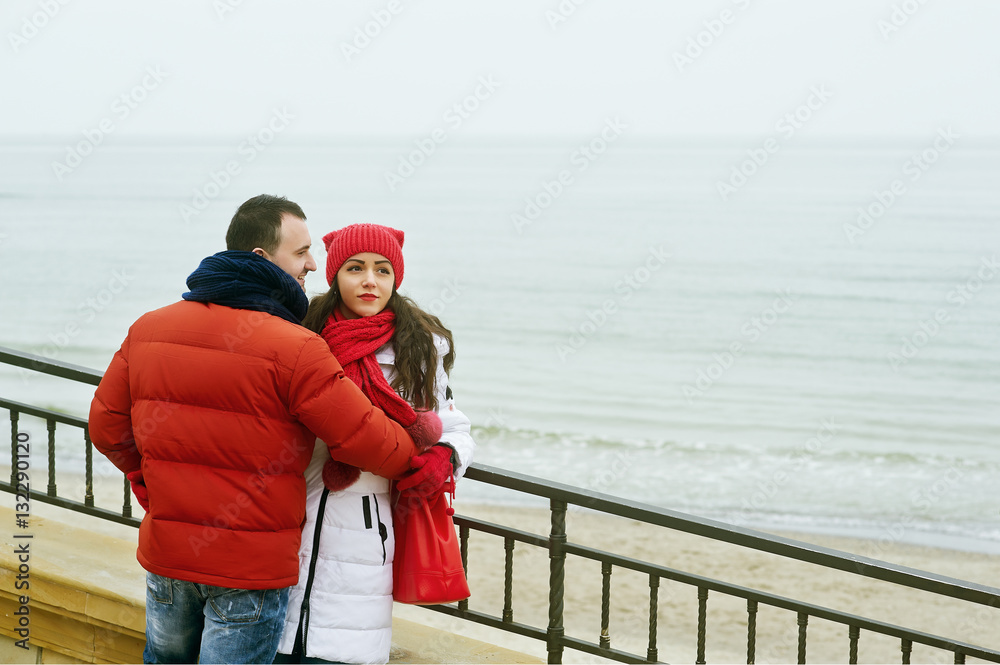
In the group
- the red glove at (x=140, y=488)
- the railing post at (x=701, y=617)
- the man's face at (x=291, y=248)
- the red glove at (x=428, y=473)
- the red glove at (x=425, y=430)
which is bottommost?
the railing post at (x=701, y=617)

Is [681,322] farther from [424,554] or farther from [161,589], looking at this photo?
[161,589]

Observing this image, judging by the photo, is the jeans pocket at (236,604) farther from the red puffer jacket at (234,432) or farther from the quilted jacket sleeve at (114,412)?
the quilted jacket sleeve at (114,412)

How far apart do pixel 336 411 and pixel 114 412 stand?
0.62 meters

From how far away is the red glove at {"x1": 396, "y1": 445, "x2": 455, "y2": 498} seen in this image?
2262mm

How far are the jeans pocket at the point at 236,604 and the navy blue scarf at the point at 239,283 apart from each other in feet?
2.15

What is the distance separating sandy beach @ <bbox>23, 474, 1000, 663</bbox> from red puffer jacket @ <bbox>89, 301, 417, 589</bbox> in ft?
18.1

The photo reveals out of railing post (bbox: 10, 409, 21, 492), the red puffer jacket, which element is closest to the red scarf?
the red puffer jacket

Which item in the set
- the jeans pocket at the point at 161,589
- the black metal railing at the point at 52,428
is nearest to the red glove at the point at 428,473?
the jeans pocket at the point at 161,589

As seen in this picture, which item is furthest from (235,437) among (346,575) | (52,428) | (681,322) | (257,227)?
(681,322)

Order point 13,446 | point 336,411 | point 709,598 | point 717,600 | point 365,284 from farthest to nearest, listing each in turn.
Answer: point 709,598 → point 717,600 → point 13,446 → point 365,284 → point 336,411

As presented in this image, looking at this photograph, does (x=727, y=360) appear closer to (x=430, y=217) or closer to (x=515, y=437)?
(x=515, y=437)

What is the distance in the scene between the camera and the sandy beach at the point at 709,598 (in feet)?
26.1

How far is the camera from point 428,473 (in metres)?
2.26

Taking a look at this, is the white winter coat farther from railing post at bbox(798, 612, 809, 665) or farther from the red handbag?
railing post at bbox(798, 612, 809, 665)
